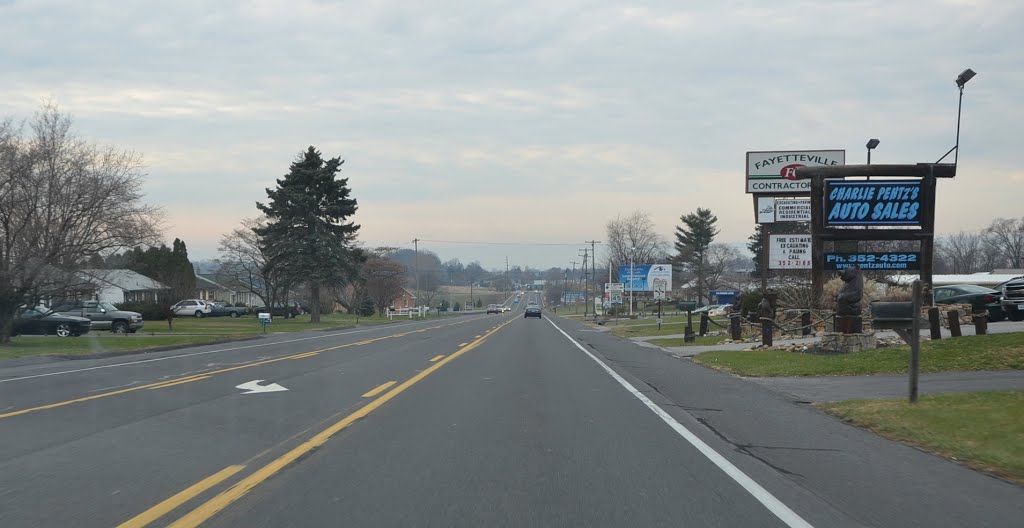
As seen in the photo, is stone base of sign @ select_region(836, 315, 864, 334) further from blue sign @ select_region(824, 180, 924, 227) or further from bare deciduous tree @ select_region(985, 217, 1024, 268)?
bare deciduous tree @ select_region(985, 217, 1024, 268)

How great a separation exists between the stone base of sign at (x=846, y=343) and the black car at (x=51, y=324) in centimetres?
2973

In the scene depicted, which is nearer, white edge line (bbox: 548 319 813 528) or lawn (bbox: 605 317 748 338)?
white edge line (bbox: 548 319 813 528)

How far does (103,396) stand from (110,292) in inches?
2790

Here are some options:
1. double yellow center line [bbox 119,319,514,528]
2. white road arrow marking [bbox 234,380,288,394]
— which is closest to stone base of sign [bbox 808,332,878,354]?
white road arrow marking [bbox 234,380,288,394]

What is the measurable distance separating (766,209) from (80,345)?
27.9 meters

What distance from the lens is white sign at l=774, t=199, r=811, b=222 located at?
38.5 metres

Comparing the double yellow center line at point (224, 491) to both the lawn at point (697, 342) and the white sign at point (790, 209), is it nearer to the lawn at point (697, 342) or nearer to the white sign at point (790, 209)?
the lawn at point (697, 342)

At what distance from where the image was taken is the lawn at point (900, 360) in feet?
57.1

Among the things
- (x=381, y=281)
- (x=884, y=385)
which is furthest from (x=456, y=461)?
(x=381, y=281)

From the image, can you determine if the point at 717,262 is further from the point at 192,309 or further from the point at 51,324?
the point at 51,324

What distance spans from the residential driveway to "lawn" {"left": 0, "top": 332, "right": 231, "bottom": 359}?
21047mm

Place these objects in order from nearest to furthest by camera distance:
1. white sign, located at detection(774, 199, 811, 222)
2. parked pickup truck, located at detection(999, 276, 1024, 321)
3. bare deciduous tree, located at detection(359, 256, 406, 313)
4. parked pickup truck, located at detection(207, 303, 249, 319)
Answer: parked pickup truck, located at detection(999, 276, 1024, 321) → white sign, located at detection(774, 199, 811, 222) → parked pickup truck, located at detection(207, 303, 249, 319) → bare deciduous tree, located at detection(359, 256, 406, 313)

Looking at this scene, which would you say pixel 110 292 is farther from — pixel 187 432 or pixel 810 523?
pixel 810 523

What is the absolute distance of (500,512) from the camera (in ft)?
22.3
